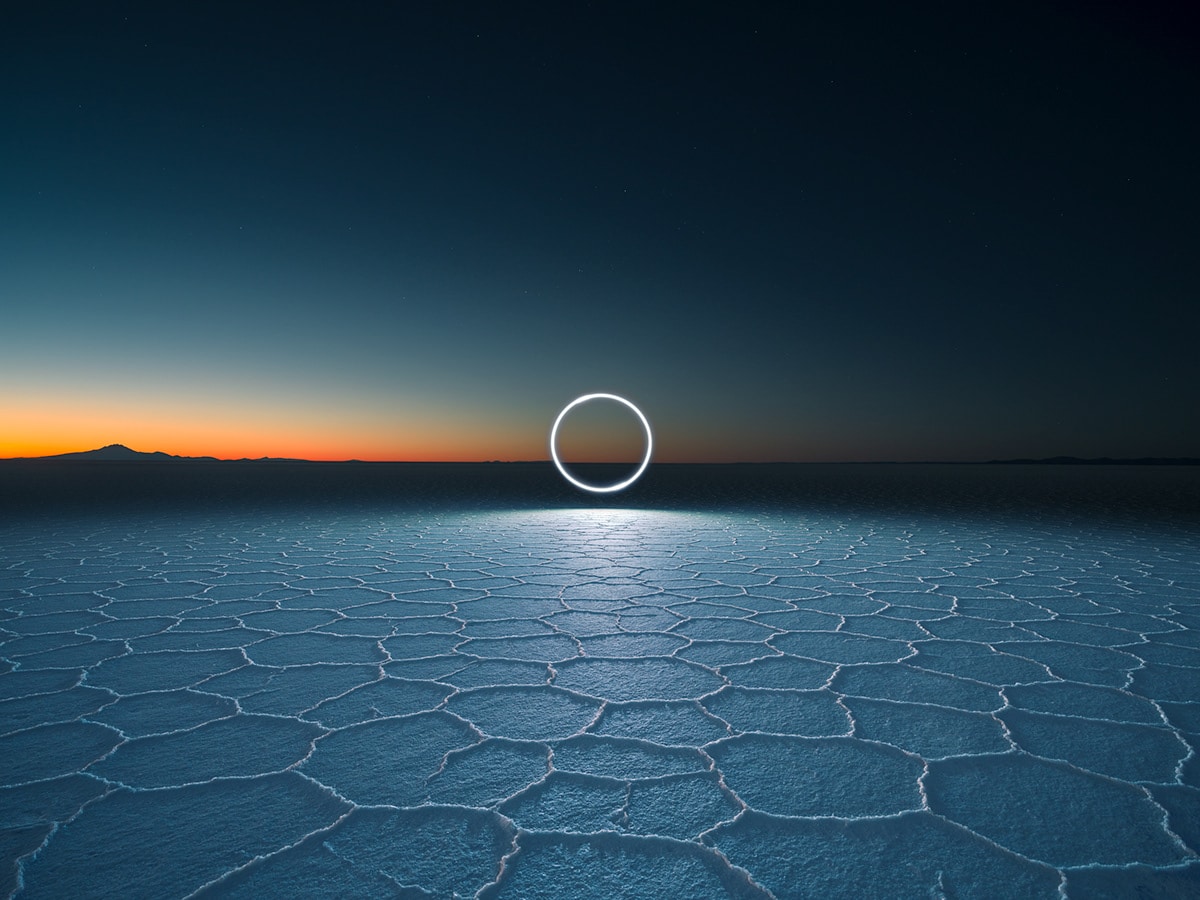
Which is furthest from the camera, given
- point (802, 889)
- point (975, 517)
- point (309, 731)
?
point (975, 517)

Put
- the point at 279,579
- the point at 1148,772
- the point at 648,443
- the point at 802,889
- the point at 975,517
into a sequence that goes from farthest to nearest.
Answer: the point at 648,443, the point at 975,517, the point at 279,579, the point at 1148,772, the point at 802,889

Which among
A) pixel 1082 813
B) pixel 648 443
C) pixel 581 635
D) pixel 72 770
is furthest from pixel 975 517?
pixel 72 770

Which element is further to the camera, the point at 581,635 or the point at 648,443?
the point at 648,443

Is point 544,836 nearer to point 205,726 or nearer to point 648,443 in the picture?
point 205,726

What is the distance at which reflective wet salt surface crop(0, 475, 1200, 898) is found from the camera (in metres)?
1.21

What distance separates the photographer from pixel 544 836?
1.28m

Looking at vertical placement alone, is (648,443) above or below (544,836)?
above

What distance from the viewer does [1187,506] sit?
9758 millimetres

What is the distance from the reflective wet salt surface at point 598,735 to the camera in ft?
3.95

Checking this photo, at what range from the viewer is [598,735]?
1742mm

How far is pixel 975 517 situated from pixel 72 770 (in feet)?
27.3

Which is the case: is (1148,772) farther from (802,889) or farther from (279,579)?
(279,579)

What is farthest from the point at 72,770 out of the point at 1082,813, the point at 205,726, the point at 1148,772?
the point at 1148,772

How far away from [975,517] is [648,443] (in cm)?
406
